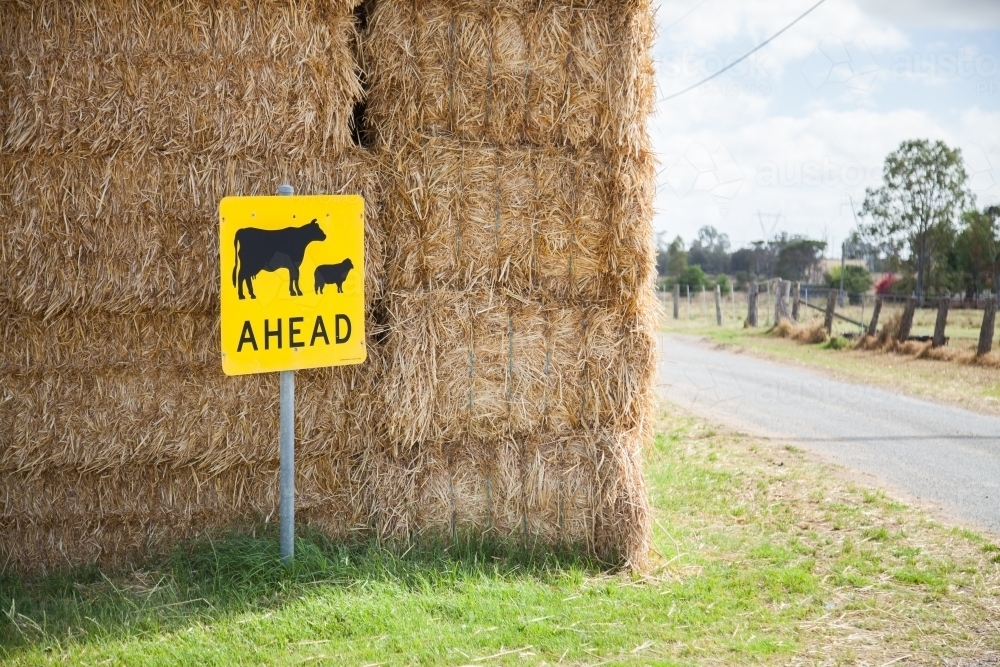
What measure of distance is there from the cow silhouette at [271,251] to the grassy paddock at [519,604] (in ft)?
4.90

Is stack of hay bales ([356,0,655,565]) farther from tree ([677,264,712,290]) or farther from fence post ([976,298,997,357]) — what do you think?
tree ([677,264,712,290])

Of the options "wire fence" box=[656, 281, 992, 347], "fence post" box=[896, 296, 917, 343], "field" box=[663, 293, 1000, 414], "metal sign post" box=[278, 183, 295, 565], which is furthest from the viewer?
"wire fence" box=[656, 281, 992, 347]

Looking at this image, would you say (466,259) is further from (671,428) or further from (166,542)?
(671,428)

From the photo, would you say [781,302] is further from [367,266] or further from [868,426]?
[367,266]

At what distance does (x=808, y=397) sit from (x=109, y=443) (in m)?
9.66

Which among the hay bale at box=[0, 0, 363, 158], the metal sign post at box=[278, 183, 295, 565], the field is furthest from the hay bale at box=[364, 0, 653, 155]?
the field

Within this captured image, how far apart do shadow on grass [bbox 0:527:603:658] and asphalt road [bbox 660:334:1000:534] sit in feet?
5.76

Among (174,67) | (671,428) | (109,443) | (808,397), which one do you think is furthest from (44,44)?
(808,397)

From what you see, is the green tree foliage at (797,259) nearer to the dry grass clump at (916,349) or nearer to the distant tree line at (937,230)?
the distant tree line at (937,230)

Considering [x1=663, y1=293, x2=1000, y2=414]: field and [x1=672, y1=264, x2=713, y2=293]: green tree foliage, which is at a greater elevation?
[x1=672, y1=264, x2=713, y2=293]: green tree foliage

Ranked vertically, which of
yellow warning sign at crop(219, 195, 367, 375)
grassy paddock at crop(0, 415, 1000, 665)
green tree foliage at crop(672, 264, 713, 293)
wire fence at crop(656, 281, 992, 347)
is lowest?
grassy paddock at crop(0, 415, 1000, 665)

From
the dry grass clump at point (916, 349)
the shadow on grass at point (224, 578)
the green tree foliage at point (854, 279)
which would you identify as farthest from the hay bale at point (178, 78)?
the green tree foliage at point (854, 279)

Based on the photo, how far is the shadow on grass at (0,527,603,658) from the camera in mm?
3965

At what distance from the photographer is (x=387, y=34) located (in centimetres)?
475
